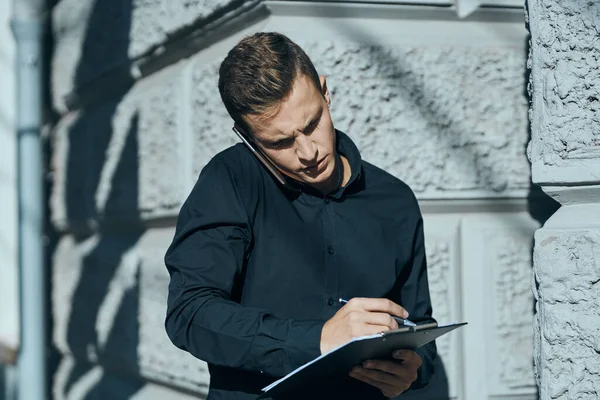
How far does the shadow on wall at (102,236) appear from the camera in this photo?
153 inches

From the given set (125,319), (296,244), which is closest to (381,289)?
(296,244)

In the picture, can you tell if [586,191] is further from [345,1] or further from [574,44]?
[345,1]

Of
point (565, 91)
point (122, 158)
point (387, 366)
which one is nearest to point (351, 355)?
point (387, 366)

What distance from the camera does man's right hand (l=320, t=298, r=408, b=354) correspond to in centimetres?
176

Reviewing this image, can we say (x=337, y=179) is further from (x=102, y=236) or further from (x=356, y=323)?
(x=102, y=236)

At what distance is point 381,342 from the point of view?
175cm

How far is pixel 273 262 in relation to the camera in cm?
204

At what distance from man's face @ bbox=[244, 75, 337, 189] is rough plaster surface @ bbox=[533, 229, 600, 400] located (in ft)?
1.66

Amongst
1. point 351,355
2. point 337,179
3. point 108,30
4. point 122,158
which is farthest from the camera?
point 108,30

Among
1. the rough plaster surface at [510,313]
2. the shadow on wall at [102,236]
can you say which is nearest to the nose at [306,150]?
the rough plaster surface at [510,313]

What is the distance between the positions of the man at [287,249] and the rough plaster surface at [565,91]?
0.32 meters

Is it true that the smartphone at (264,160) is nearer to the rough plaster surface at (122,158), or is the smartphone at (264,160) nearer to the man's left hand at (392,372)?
the man's left hand at (392,372)

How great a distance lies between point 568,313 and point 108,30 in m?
2.66

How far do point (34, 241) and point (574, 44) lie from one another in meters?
2.90
